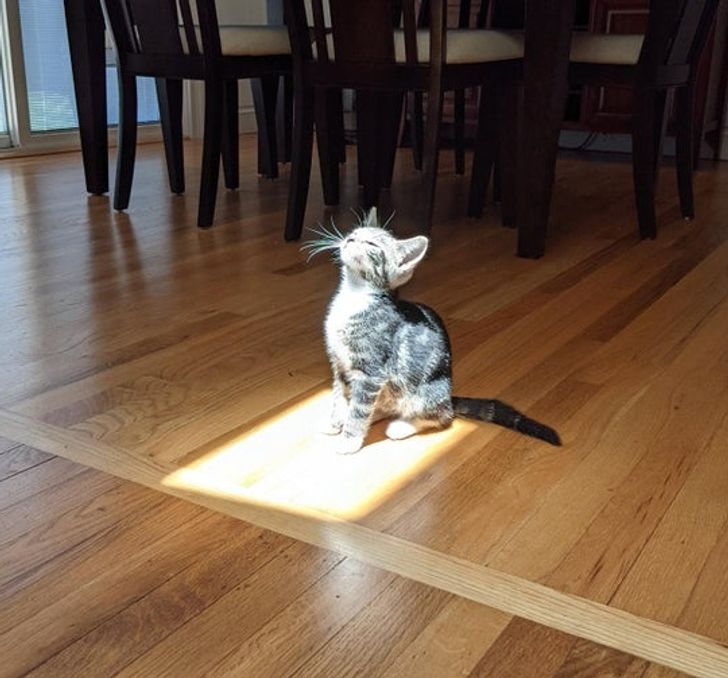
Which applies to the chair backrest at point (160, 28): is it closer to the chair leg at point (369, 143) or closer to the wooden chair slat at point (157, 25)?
the wooden chair slat at point (157, 25)

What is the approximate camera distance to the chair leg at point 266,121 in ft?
10.1

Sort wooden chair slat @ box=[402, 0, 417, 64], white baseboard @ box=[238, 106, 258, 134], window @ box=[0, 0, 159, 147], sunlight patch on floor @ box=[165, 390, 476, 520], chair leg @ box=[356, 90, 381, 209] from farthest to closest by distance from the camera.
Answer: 1. white baseboard @ box=[238, 106, 258, 134]
2. window @ box=[0, 0, 159, 147]
3. chair leg @ box=[356, 90, 381, 209]
4. wooden chair slat @ box=[402, 0, 417, 64]
5. sunlight patch on floor @ box=[165, 390, 476, 520]

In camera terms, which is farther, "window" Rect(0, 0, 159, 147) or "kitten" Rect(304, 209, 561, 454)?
"window" Rect(0, 0, 159, 147)

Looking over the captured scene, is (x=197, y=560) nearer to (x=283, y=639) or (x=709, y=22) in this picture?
(x=283, y=639)

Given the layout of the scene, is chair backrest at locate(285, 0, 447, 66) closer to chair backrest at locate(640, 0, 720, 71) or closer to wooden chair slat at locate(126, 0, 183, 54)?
→ wooden chair slat at locate(126, 0, 183, 54)

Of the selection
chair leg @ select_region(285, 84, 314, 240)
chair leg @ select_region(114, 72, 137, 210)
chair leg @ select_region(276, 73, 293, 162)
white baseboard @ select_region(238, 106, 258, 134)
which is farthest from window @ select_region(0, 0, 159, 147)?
chair leg @ select_region(285, 84, 314, 240)

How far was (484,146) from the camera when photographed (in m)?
2.46

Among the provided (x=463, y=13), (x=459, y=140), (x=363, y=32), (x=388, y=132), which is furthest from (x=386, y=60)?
(x=463, y=13)

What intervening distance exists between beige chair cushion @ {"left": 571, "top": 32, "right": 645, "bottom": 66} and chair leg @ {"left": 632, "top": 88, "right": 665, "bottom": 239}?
118 mm

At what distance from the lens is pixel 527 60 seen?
6.37ft

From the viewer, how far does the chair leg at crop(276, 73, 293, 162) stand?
3346 millimetres

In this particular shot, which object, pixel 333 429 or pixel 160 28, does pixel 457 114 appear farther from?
pixel 333 429

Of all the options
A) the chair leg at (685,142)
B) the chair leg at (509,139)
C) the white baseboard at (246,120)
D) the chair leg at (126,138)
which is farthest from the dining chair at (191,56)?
the white baseboard at (246,120)

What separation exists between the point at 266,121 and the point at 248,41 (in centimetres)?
69
